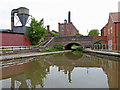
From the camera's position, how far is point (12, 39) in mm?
19656

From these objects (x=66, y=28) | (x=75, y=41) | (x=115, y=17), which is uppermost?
(x=66, y=28)

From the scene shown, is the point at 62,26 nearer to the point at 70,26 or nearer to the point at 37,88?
the point at 70,26

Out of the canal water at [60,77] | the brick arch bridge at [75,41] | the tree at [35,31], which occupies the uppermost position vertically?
the tree at [35,31]

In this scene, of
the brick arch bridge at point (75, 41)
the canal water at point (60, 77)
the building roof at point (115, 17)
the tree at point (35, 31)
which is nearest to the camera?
the canal water at point (60, 77)

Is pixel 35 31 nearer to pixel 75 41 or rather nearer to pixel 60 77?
pixel 75 41

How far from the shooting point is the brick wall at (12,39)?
1817cm

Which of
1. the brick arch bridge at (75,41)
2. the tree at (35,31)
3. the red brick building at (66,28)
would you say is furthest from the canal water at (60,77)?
the red brick building at (66,28)

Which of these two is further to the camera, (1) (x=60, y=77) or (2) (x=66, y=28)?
(2) (x=66, y=28)

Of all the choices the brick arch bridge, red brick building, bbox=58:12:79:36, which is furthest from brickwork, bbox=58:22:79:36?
the brick arch bridge

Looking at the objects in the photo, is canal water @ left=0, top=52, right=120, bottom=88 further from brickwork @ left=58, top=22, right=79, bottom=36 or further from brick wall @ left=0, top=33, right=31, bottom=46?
brickwork @ left=58, top=22, right=79, bottom=36

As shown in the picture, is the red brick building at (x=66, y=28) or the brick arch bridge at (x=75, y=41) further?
the red brick building at (x=66, y=28)

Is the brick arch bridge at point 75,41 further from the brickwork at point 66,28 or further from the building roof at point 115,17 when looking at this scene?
the brickwork at point 66,28

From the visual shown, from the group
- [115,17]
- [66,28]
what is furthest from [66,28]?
[115,17]

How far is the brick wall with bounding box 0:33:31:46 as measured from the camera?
18172 millimetres
